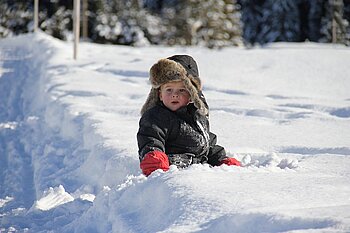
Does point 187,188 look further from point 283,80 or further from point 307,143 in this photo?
point 283,80

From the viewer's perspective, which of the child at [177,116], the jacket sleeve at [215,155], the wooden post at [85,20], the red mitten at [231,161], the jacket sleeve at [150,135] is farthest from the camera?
Result: the wooden post at [85,20]

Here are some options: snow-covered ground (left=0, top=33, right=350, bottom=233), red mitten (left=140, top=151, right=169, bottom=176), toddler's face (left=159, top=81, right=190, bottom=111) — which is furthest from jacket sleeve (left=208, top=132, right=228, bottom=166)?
red mitten (left=140, top=151, right=169, bottom=176)

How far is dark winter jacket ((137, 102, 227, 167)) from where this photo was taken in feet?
12.1

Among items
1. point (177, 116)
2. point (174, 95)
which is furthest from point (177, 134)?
point (174, 95)

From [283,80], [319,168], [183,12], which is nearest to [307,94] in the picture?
[283,80]

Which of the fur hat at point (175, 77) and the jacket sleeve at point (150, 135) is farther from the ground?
the fur hat at point (175, 77)

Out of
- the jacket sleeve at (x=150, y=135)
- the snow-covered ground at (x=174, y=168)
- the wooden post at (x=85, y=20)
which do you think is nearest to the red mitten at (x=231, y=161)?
the snow-covered ground at (x=174, y=168)

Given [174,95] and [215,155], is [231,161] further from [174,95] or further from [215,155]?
[174,95]

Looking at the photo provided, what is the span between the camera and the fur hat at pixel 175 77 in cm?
381

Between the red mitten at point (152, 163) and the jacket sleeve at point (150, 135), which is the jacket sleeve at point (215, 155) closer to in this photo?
the jacket sleeve at point (150, 135)

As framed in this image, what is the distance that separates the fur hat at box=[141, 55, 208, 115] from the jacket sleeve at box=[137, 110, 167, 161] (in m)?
0.20

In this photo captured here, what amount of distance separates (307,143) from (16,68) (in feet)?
27.7

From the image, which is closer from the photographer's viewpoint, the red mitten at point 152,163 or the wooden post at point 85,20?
the red mitten at point 152,163

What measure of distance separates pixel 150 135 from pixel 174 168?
1.91 ft
